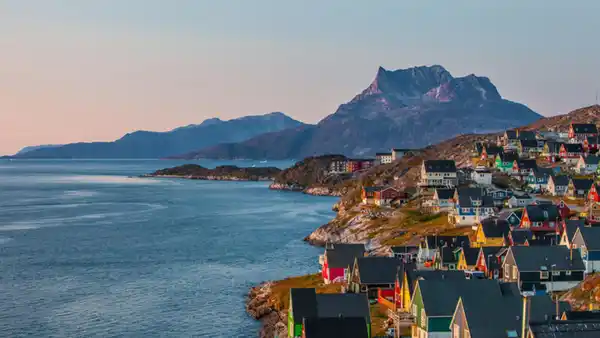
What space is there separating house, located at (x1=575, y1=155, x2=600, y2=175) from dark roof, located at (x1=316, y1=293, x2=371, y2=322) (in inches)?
3055

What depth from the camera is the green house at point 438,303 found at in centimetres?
3931

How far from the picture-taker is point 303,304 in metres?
43.7

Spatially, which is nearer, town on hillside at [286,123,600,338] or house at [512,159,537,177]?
town on hillside at [286,123,600,338]

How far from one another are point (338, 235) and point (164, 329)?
152ft

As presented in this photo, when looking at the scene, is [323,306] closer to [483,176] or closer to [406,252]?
[406,252]

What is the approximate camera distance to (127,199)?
613ft

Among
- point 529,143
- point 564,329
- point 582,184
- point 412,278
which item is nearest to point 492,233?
point 412,278

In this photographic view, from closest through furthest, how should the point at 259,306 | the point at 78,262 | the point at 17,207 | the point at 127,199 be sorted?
the point at 259,306, the point at 78,262, the point at 17,207, the point at 127,199

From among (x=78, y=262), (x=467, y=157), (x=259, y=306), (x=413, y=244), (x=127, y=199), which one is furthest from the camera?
(x=127, y=199)

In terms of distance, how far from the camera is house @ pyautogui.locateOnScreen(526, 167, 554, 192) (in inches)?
4013

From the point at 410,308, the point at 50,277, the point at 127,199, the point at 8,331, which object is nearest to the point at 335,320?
the point at 410,308

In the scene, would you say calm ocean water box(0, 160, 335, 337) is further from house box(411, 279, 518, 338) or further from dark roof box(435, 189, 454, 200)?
dark roof box(435, 189, 454, 200)

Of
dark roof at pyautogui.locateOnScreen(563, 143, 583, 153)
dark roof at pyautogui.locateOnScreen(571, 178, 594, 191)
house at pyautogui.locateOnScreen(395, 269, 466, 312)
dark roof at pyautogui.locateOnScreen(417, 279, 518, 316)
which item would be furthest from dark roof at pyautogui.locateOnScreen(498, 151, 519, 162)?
dark roof at pyautogui.locateOnScreen(417, 279, 518, 316)

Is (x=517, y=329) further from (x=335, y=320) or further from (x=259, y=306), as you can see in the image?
(x=259, y=306)
